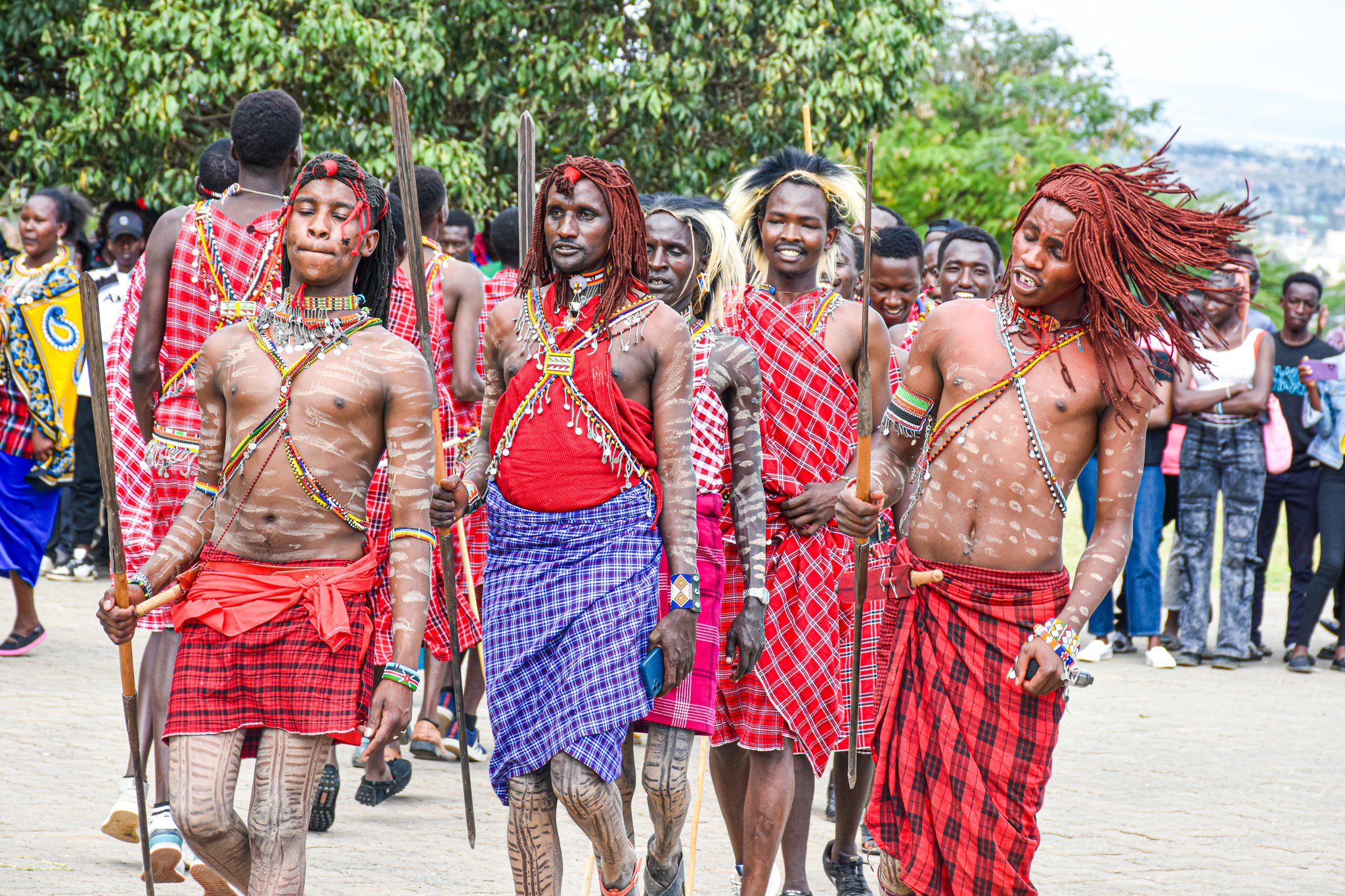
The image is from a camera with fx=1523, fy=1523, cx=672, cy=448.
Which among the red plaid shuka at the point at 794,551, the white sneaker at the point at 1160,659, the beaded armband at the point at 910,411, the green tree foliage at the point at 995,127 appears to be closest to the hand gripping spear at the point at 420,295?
the red plaid shuka at the point at 794,551

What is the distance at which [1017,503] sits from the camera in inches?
165

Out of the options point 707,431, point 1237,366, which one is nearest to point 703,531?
point 707,431

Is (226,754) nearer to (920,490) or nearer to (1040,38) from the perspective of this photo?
(920,490)

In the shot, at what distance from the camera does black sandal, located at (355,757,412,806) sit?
20.3 feet

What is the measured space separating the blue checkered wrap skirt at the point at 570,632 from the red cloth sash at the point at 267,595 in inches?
Result: 16.2

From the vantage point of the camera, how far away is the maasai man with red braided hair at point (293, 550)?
389 centimetres

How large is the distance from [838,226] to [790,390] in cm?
74

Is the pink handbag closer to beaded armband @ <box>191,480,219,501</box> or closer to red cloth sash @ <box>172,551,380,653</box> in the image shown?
red cloth sash @ <box>172,551,380,653</box>

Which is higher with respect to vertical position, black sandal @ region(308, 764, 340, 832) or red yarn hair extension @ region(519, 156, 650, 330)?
red yarn hair extension @ region(519, 156, 650, 330)

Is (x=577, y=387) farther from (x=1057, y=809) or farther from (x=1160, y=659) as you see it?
(x=1160, y=659)

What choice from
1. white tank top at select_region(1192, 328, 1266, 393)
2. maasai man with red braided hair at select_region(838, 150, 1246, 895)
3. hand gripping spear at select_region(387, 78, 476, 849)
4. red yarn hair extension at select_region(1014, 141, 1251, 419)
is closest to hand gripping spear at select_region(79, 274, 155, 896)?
hand gripping spear at select_region(387, 78, 476, 849)

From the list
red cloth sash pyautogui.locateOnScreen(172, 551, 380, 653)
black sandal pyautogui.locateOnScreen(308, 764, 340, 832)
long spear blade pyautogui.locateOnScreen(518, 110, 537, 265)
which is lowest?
black sandal pyautogui.locateOnScreen(308, 764, 340, 832)

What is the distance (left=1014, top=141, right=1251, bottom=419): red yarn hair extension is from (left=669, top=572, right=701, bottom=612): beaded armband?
49.0 inches

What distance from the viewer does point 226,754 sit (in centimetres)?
392
